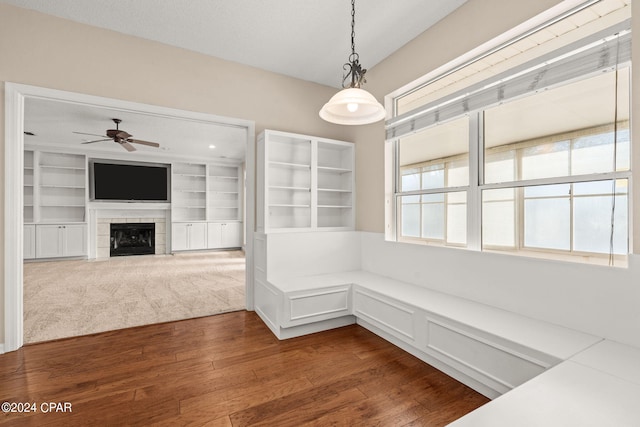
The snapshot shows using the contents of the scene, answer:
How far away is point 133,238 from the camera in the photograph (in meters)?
7.93

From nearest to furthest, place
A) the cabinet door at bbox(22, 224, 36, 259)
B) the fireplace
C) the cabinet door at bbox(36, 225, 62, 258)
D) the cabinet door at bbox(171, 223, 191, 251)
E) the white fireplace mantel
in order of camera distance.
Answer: the cabinet door at bbox(22, 224, 36, 259), the cabinet door at bbox(36, 225, 62, 258), the white fireplace mantel, the fireplace, the cabinet door at bbox(171, 223, 191, 251)

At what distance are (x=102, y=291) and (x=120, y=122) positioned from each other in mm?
3190

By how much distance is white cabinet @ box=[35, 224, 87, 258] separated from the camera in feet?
21.7

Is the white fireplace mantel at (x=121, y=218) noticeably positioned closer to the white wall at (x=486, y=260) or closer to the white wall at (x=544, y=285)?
the white wall at (x=486, y=260)

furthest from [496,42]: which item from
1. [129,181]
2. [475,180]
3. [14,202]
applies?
[129,181]

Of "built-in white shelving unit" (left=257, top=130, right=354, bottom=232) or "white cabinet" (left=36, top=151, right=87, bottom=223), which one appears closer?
"built-in white shelving unit" (left=257, top=130, right=354, bottom=232)

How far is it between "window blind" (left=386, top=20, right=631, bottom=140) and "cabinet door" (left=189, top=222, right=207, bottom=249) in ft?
→ 23.9

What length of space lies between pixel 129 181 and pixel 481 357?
28.5 ft

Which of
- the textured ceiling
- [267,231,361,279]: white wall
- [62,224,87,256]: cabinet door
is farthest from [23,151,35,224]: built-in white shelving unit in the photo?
[267,231,361,279]: white wall

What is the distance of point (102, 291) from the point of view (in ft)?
13.7

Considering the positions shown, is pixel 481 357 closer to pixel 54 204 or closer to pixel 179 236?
pixel 179 236

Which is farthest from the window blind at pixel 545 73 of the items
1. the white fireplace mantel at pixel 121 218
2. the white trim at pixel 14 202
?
the white fireplace mantel at pixel 121 218

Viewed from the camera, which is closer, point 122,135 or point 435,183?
point 435,183

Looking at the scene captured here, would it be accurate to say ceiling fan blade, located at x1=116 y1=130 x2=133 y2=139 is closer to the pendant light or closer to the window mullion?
the pendant light
